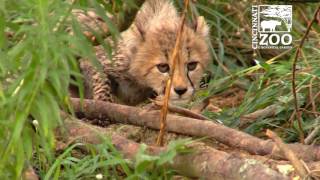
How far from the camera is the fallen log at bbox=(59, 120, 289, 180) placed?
3494mm

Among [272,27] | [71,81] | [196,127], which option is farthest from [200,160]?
[272,27]

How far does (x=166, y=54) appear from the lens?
5.26 metres

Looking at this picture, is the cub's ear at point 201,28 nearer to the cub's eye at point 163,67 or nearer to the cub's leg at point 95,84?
the cub's eye at point 163,67

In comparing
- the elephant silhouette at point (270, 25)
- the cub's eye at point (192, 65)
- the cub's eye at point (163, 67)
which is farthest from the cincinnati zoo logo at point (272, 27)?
the cub's eye at point (163, 67)

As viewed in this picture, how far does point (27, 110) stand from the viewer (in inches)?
108

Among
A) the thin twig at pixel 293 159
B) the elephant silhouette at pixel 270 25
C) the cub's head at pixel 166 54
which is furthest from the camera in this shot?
the elephant silhouette at pixel 270 25

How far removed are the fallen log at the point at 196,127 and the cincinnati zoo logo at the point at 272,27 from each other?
1282 millimetres

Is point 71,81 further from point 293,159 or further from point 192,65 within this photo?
point 192,65

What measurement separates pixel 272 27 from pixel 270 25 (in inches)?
0.9

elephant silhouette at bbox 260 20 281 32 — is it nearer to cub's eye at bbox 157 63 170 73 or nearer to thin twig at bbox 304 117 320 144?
cub's eye at bbox 157 63 170 73

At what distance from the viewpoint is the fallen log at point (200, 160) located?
3494mm

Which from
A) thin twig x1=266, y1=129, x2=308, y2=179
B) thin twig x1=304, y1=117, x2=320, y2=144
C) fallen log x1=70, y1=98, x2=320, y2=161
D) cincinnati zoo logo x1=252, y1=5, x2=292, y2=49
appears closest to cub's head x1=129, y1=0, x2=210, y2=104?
cincinnati zoo logo x1=252, y1=5, x2=292, y2=49

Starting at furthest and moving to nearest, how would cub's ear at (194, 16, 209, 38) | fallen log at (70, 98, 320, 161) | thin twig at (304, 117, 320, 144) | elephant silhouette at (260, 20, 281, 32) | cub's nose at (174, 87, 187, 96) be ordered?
elephant silhouette at (260, 20, 281, 32) → cub's ear at (194, 16, 209, 38) → cub's nose at (174, 87, 187, 96) → thin twig at (304, 117, 320, 144) → fallen log at (70, 98, 320, 161)

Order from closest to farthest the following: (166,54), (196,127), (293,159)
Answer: (293,159) → (196,127) → (166,54)
